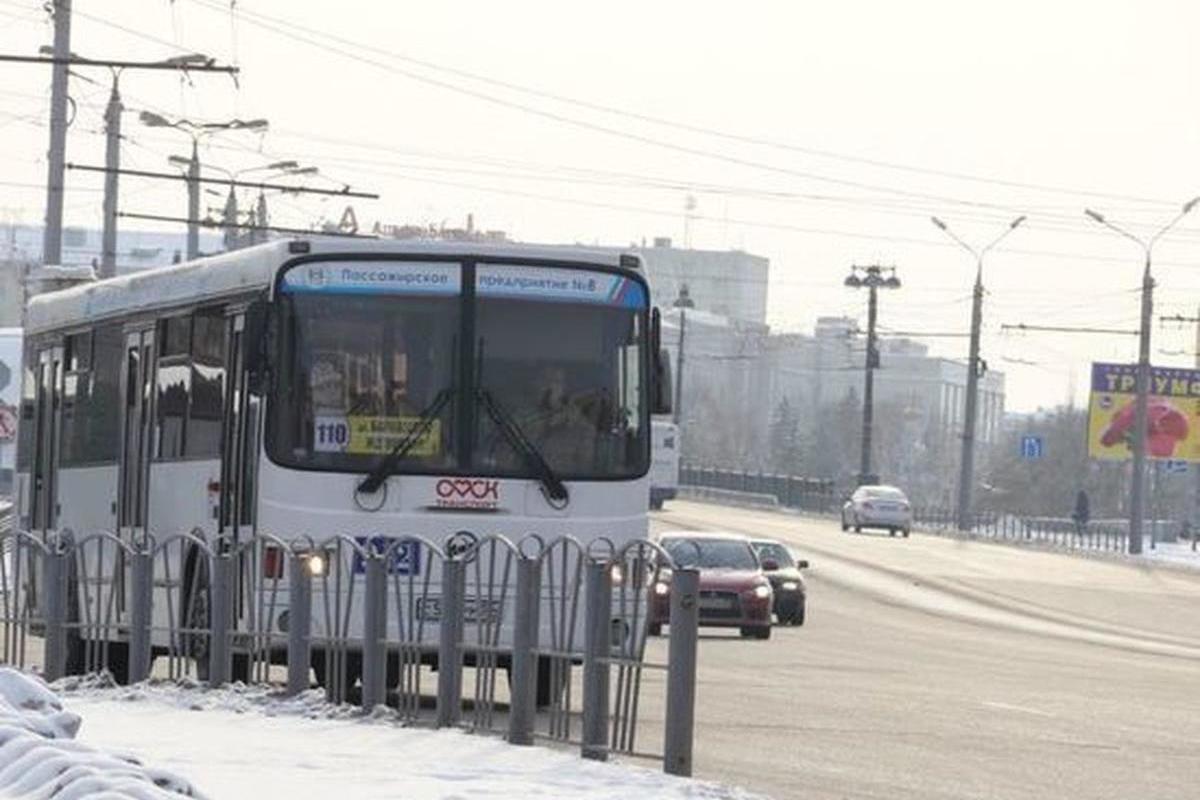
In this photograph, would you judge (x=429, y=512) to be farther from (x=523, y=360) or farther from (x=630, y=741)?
(x=630, y=741)

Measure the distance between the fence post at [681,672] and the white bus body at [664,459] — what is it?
75.4 m

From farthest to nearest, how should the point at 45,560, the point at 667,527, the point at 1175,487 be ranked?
the point at 1175,487, the point at 667,527, the point at 45,560

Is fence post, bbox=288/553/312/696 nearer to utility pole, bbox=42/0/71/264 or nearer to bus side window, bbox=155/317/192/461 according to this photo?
bus side window, bbox=155/317/192/461

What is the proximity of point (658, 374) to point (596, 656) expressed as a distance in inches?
257

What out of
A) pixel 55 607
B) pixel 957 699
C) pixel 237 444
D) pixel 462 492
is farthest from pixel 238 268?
pixel 957 699

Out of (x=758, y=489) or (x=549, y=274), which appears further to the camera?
(x=758, y=489)

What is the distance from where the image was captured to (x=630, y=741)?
1650 cm

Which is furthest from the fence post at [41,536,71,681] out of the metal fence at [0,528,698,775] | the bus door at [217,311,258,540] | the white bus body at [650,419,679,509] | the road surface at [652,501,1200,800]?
the white bus body at [650,419,679,509]

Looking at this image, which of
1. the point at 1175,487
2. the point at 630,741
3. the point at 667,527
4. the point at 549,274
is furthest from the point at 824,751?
the point at 1175,487

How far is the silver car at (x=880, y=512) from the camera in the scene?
348ft

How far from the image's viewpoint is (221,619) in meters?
21.2

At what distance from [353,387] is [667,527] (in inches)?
2608

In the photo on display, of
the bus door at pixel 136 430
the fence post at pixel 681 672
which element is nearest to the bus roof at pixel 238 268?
the bus door at pixel 136 430

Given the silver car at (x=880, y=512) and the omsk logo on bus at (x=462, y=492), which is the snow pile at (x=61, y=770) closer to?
the omsk logo on bus at (x=462, y=492)
